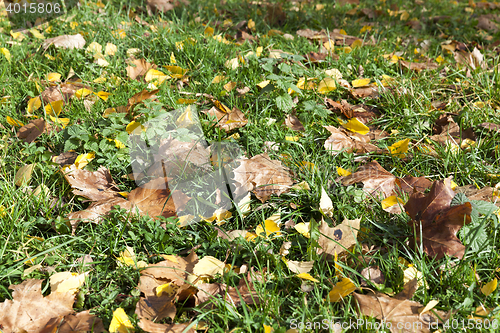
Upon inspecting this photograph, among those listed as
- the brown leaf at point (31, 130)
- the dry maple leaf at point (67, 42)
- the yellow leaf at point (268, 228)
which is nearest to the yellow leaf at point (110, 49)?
the dry maple leaf at point (67, 42)

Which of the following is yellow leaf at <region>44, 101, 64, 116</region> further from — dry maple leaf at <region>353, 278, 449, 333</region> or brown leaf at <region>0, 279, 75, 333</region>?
dry maple leaf at <region>353, 278, 449, 333</region>

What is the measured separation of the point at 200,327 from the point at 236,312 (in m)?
0.15

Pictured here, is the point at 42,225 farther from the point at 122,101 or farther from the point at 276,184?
the point at 276,184

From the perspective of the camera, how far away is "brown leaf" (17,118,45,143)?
2156mm

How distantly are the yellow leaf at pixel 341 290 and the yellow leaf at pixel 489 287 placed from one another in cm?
52

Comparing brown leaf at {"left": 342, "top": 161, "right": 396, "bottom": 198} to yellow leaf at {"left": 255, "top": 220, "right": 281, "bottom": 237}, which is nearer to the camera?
yellow leaf at {"left": 255, "top": 220, "right": 281, "bottom": 237}

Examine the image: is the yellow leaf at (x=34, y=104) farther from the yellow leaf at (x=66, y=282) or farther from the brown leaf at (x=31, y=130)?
the yellow leaf at (x=66, y=282)

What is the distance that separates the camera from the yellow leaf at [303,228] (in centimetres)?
170

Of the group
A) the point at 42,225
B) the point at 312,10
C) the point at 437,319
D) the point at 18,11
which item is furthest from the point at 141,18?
the point at 437,319

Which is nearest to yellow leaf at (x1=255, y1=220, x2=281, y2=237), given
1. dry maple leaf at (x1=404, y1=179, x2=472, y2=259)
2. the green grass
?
the green grass

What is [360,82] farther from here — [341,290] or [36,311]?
[36,311]

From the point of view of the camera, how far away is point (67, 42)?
289 centimetres

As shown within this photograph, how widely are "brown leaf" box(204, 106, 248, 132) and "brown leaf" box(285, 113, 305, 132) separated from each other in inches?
11.0

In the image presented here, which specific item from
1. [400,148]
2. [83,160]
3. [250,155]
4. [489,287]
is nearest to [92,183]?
[83,160]
